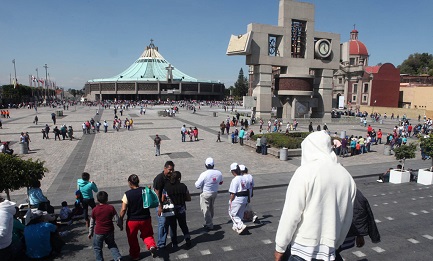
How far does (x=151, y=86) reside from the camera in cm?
10506

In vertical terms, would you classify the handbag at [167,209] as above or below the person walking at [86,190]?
above

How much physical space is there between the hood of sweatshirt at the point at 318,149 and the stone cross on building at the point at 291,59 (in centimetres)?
3423

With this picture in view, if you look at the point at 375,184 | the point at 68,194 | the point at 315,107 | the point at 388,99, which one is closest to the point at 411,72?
the point at 388,99

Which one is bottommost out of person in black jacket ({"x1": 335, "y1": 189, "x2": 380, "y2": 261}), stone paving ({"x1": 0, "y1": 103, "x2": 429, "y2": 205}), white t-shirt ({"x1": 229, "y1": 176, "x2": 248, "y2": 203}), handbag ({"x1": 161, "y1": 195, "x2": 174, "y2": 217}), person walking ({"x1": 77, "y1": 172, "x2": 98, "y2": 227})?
stone paving ({"x1": 0, "y1": 103, "x2": 429, "y2": 205})

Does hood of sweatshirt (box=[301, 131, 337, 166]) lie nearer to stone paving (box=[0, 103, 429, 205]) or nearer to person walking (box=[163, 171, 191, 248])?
person walking (box=[163, 171, 191, 248])

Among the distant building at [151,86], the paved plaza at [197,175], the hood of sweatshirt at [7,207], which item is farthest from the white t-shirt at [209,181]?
the distant building at [151,86]

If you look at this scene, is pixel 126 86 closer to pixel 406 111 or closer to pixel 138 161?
pixel 406 111

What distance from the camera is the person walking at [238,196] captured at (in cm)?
679

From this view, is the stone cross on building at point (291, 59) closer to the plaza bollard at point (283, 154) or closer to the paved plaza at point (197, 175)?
the paved plaza at point (197, 175)

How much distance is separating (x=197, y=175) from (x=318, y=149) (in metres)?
10.9

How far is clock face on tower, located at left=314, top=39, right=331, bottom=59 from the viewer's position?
3969 centimetres

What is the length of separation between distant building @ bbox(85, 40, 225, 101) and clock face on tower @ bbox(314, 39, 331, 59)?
64.7 meters

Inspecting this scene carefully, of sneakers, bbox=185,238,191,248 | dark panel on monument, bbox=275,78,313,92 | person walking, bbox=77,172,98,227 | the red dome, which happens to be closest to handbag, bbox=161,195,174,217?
sneakers, bbox=185,238,191,248

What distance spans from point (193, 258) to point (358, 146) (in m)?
15.7
